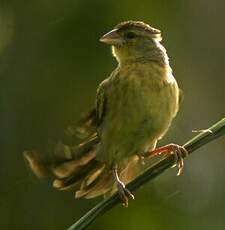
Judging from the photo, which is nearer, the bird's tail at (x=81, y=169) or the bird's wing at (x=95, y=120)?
the bird's tail at (x=81, y=169)

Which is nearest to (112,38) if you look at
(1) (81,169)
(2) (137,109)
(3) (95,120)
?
(3) (95,120)

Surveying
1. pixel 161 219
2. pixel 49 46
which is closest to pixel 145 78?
pixel 161 219

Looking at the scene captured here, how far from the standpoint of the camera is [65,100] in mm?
6785

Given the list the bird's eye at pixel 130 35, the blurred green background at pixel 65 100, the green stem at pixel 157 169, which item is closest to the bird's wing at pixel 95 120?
the bird's eye at pixel 130 35

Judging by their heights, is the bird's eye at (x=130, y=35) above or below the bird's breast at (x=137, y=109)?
above

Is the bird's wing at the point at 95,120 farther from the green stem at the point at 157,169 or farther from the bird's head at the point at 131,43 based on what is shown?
the green stem at the point at 157,169

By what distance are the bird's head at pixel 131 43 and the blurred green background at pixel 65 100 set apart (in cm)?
101

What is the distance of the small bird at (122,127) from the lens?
4.96 m

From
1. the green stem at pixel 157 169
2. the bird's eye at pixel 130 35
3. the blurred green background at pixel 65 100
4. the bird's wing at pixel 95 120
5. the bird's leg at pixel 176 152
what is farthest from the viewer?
the blurred green background at pixel 65 100

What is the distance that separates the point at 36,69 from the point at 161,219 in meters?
1.71

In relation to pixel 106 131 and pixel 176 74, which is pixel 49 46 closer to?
pixel 176 74

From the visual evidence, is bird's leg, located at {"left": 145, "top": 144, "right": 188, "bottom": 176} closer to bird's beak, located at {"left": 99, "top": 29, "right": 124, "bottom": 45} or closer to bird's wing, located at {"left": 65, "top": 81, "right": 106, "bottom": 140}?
bird's wing, located at {"left": 65, "top": 81, "right": 106, "bottom": 140}

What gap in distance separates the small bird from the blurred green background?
0.96 meters

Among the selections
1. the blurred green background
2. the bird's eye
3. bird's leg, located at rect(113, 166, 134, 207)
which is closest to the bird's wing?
bird's leg, located at rect(113, 166, 134, 207)
